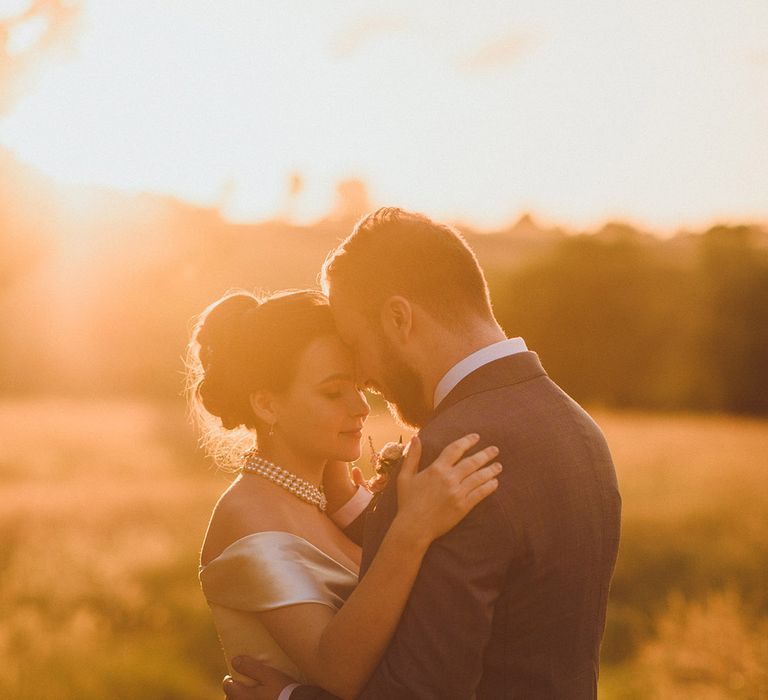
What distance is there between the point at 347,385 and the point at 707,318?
1322 inches

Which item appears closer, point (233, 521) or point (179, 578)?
point (233, 521)

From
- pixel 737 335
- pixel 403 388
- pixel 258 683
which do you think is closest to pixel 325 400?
pixel 403 388

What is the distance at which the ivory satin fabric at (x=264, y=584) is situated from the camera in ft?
10.9

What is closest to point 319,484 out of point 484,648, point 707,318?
point 484,648

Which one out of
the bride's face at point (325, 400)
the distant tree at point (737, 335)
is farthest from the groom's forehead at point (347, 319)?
the distant tree at point (737, 335)

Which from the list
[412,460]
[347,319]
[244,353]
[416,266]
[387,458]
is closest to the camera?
[412,460]

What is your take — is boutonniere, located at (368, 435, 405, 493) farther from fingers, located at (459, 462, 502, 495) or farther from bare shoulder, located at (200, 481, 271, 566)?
fingers, located at (459, 462, 502, 495)

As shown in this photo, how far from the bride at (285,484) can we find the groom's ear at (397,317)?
14.3 inches

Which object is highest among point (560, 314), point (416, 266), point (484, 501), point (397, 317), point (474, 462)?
point (560, 314)

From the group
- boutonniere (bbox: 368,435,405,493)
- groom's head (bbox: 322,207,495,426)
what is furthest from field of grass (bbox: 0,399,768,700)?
groom's head (bbox: 322,207,495,426)

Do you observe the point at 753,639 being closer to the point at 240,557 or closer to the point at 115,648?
the point at 115,648

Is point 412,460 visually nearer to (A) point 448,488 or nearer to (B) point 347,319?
(A) point 448,488

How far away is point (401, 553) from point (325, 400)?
1.02 m

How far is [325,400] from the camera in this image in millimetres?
3662
